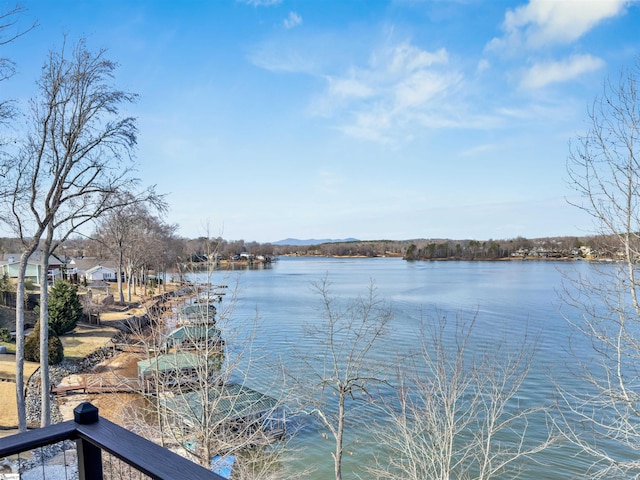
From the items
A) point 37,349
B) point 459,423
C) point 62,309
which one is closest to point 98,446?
point 459,423

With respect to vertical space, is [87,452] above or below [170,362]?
above

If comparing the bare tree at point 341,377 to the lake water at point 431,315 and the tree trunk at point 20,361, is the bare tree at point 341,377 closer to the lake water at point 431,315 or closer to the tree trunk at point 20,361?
the lake water at point 431,315

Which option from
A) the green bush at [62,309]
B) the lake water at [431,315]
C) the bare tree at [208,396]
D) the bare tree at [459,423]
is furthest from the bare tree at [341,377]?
the green bush at [62,309]

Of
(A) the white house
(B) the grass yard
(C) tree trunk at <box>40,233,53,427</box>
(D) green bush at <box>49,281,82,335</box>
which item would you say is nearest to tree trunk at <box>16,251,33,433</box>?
(C) tree trunk at <box>40,233,53,427</box>

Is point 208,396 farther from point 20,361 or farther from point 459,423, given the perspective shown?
point 459,423

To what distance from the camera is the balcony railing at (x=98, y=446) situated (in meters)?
1.13

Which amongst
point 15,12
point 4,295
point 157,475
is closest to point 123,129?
point 15,12

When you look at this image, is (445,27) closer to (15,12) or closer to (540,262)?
(15,12)

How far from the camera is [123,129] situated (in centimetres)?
1116

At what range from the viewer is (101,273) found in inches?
1859

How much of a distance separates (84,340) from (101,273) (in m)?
29.1

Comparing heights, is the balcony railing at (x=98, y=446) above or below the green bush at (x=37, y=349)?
above

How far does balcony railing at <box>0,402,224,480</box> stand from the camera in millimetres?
1132

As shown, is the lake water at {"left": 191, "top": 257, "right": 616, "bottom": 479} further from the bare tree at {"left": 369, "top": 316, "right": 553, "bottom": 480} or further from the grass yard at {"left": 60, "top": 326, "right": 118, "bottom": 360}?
the grass yard at {"left": 60, "top": 326, "right": 118, "bottom": 360}
